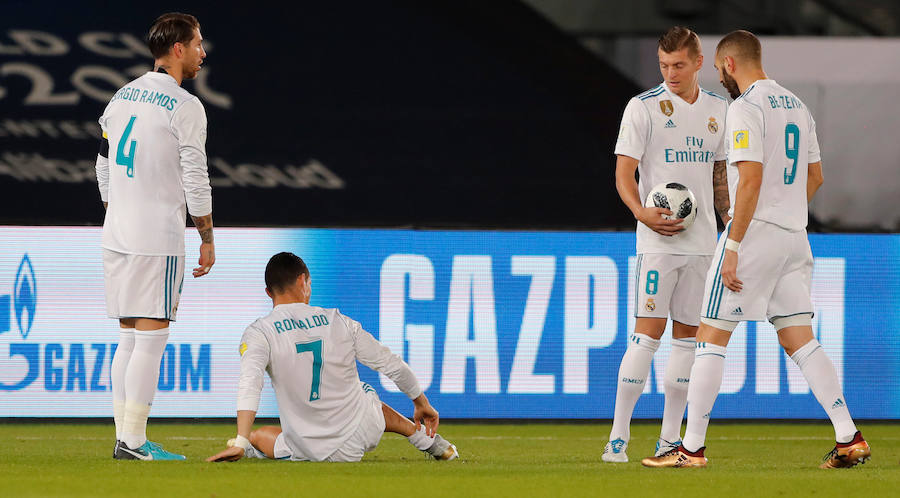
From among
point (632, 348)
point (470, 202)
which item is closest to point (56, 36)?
point (470, 202)

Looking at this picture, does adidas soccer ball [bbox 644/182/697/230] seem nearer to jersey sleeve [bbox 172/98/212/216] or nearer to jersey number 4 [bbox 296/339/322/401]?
jersey number 4 [bbox 296/339/322/401]

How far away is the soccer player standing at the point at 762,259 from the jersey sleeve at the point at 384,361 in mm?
951

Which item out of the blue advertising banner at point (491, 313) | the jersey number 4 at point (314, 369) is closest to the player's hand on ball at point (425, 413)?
the jersey number 4 at point (314, 369)

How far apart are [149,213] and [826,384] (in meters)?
2.63

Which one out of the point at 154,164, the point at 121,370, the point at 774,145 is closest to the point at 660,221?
the point at 774,145

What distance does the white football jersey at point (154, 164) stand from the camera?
502 cm

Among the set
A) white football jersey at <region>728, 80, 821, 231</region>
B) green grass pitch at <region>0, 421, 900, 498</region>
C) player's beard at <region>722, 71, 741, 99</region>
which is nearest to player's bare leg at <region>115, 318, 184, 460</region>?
green grass pitch at <region>0, 421, 900, 498</region>

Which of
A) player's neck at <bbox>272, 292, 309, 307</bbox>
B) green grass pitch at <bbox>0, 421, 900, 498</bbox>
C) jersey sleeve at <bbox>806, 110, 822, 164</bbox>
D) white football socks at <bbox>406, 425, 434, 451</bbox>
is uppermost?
jersey sleeve at <bbox>806, 110, 822, 164</bbox>

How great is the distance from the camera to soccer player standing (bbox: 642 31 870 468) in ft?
15.7

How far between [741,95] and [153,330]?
2.40 metres

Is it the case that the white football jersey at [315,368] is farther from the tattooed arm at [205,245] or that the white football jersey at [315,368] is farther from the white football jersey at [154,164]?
the white football jersey at [154,164]

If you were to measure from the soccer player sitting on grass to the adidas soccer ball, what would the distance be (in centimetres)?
118

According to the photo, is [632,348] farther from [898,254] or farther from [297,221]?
[297,221]

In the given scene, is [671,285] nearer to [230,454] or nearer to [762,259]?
[762,259]
